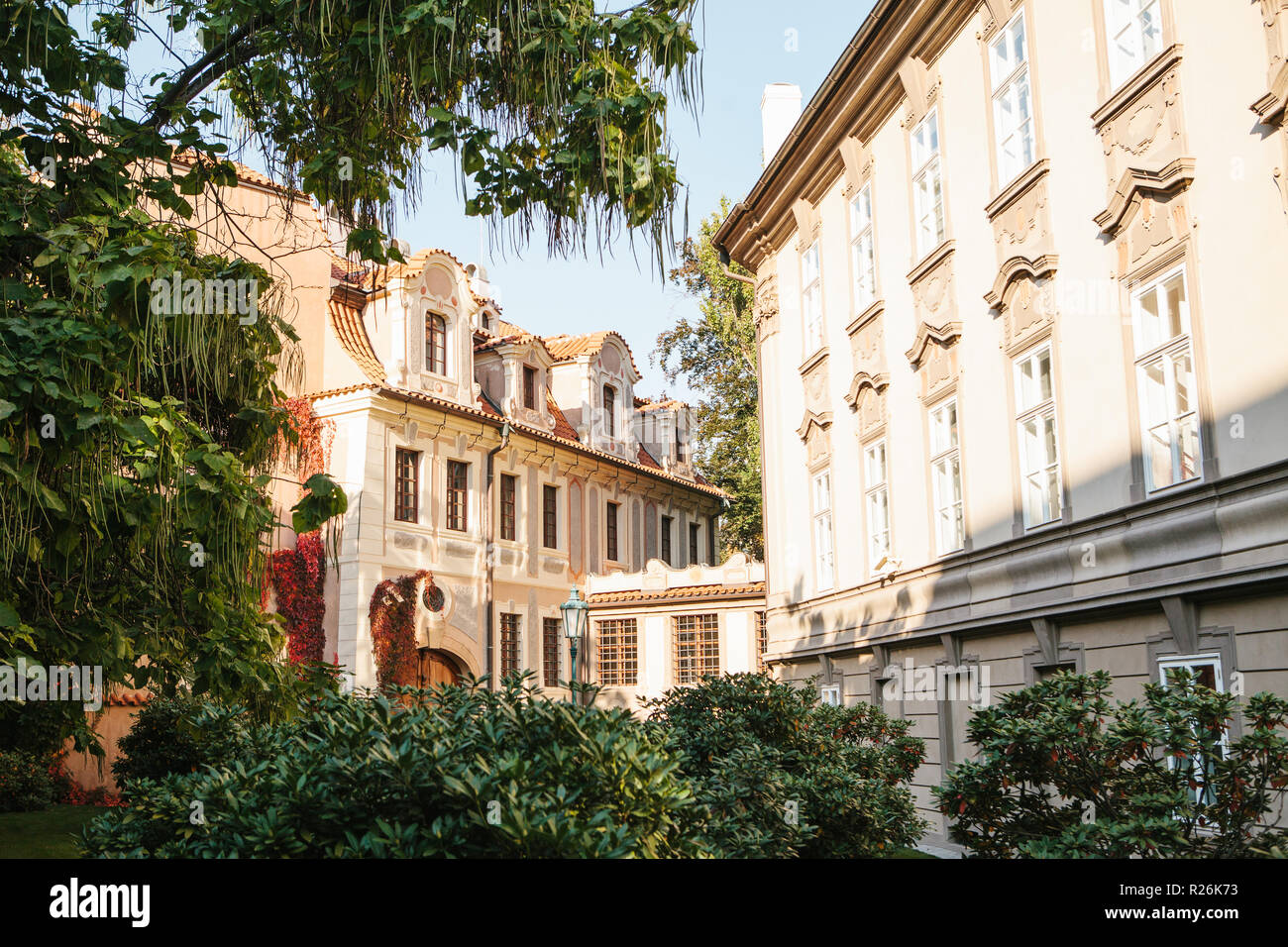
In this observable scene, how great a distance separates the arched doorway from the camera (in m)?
26.9

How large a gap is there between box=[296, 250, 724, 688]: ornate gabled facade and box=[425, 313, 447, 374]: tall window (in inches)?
1.8

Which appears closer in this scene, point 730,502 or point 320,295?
point 320,295

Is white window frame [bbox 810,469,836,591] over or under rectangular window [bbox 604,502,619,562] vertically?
under

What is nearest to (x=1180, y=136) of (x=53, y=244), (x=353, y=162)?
(x=353, y=162)

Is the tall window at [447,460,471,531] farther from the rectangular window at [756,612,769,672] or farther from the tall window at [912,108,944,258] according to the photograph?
the tall window at [912,108,944,258]

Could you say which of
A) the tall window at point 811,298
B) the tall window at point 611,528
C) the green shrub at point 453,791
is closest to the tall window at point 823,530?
the tall window at point 811,298

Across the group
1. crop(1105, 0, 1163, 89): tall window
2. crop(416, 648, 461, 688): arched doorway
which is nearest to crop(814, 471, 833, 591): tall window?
crop(1105, 0, 1163, 89): tall window

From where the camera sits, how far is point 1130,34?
10.8 metres

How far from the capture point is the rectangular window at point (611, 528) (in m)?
34.7

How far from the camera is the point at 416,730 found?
4387 mm
